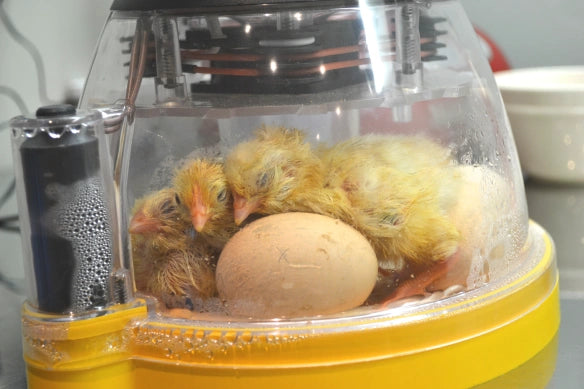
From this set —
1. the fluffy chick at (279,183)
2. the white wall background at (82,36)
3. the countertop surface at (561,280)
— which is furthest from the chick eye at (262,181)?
the white wall background at (82,36)

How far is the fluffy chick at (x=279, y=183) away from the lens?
1.65 feet

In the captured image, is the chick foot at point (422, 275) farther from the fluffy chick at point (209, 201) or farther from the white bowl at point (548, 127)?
the white bowl at point (548, 127)

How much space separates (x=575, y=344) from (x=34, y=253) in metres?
0.41

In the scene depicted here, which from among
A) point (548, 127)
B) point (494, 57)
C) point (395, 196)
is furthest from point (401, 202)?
point (494, 57)

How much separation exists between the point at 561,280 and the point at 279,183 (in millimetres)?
381

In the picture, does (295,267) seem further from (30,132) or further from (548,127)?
(548,127)

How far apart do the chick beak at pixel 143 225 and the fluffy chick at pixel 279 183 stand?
6 cm

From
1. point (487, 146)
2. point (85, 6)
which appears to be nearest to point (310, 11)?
point (487, 146)

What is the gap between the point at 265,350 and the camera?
0.48 metres

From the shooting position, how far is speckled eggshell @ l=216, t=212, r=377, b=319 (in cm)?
48

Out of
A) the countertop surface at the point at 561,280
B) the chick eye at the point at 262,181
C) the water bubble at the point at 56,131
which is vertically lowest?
the countertop surface at the point at 561,280

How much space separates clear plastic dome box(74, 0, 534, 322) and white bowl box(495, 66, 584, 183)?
326 mm

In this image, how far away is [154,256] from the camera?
21.5 inches

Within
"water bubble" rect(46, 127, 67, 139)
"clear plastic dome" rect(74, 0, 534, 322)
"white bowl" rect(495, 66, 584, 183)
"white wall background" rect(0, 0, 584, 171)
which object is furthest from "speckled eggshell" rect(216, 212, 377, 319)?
"white wall background" rect(0, 0, 584, 171)
